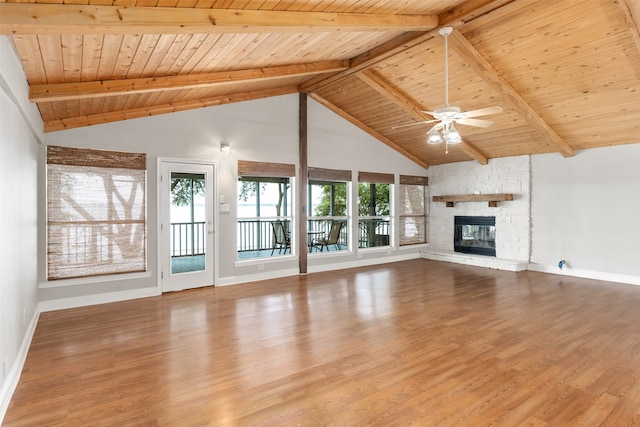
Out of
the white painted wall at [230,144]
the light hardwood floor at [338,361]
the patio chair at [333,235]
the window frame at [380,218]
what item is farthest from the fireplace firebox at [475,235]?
the patio chair at [333,235]

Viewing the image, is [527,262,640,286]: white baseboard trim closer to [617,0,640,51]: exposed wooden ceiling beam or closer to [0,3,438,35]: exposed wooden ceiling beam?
[617,0,640,51]: exposed wooden ceiling beam

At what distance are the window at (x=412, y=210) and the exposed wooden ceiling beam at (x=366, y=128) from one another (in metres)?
0.47

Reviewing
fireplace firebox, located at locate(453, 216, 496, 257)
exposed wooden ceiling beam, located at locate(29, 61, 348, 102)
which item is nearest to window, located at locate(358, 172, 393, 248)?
fireplace firebox, located at locate(453, 216, 496, 257)

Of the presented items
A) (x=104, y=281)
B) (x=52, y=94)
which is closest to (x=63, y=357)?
(x=104, y=281)

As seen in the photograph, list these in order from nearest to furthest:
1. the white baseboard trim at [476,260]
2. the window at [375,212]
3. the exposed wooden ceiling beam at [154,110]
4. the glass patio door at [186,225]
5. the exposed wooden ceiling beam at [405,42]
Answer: the exposed wooden ceiling beam at [405,42] < the exposed wooden ceiling beam at [154,110] < the glass patio door at [186,225] < the white baseboard trim at [476,260] < the window at [375,212]

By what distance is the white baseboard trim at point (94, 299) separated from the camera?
4.66 metres

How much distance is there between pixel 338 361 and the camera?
3.13 meters

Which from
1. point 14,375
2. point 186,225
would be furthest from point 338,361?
point 186,225

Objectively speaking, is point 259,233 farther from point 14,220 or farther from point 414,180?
point 14,220

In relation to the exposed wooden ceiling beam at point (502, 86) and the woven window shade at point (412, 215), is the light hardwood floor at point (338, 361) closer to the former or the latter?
the exposed wooden ceiling beam at point (502, 86)

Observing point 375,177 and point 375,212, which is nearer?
point 375,177

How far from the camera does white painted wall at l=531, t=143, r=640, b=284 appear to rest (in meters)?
6.15

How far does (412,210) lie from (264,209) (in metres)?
4.15

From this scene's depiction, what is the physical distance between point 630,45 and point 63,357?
6698mm
